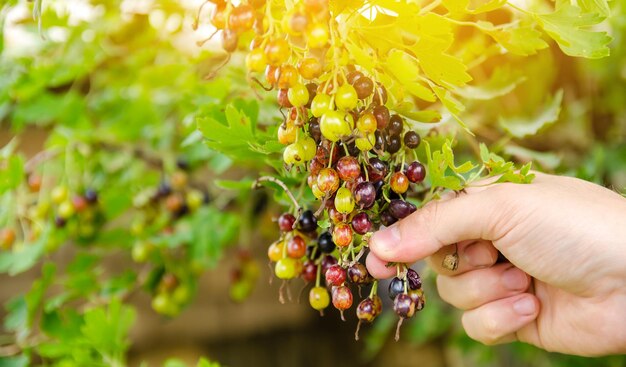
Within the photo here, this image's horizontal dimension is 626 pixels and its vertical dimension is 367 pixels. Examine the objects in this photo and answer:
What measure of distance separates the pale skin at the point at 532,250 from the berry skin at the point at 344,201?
0.09 m

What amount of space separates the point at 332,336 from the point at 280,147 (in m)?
2.11

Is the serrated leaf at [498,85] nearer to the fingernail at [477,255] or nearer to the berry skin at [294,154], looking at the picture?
the fingernail at [477,255]

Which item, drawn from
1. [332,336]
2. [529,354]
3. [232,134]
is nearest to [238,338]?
[332,336]

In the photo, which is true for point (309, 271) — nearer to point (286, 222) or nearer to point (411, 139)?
point (286, 222)

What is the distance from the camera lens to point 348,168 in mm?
537

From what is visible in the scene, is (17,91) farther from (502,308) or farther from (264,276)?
(264,276)

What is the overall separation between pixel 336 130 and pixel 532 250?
12.1 inches

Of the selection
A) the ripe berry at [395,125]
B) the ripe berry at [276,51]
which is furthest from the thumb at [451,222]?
the ripe berry at [276,51]

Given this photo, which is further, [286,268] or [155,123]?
[155,123]

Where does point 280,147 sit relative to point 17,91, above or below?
above

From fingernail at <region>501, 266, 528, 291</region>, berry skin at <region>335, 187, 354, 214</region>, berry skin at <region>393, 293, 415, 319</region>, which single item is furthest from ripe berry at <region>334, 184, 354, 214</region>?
fingernail at <region>501, 266, 528, 291</region>

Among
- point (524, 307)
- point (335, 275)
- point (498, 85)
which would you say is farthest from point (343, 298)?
point (498, 85)

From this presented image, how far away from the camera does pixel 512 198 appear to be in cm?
65

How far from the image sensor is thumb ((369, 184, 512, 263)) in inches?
24.6
